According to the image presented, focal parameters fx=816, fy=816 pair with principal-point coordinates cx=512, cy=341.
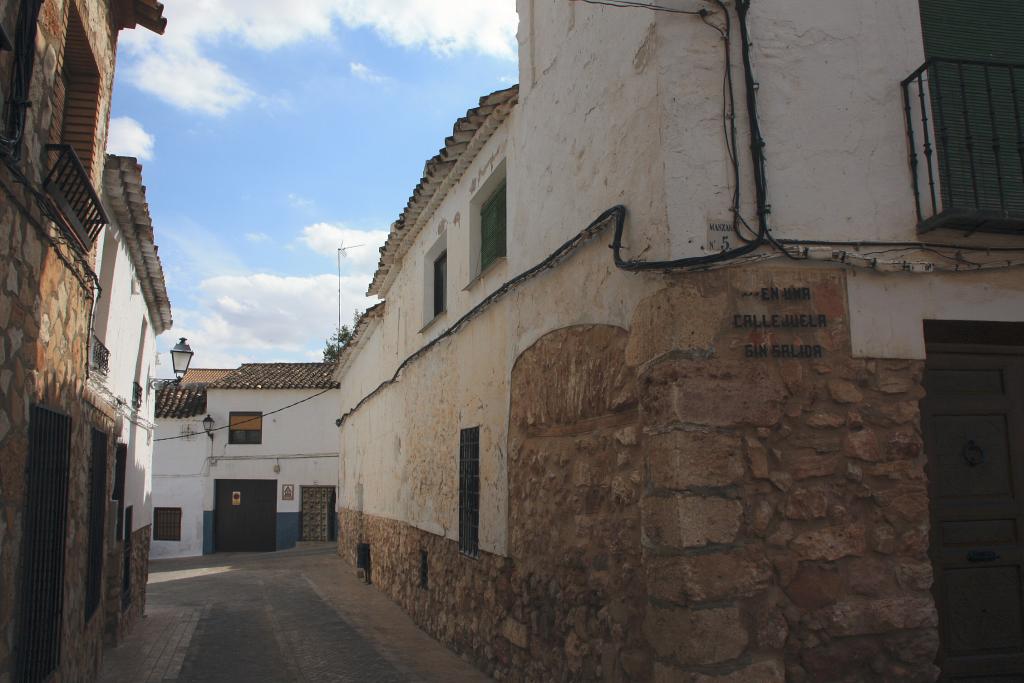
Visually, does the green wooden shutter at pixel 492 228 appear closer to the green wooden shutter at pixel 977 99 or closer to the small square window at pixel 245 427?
the green wooden shutter at pixel 977 99

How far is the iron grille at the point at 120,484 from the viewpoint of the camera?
874 cm

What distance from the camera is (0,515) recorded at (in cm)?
347

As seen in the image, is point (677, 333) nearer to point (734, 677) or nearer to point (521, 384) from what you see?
point (734, 677)

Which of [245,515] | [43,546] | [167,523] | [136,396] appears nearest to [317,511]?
[245,515]

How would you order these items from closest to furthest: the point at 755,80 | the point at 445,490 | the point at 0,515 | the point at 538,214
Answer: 1. the point at 0,515
2. the point at 755,80
3. the point at 538,214
4. the point at 445,490

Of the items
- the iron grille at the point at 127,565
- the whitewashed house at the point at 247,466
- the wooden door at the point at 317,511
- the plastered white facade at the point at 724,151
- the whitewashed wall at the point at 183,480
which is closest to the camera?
the plastered white facade at the point at 724,151

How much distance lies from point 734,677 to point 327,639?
6.47 metres

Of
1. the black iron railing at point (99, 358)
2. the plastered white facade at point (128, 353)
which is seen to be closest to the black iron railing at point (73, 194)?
the plastered white facade at point (128, 353)

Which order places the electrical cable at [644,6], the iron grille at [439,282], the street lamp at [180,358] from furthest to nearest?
the street lamp at [180,358] < the iron grille at [439,282] < the electrical cable at [644,6]

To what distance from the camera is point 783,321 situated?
157 inches

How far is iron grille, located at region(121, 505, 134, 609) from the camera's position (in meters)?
9.20

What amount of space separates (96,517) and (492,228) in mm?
4266

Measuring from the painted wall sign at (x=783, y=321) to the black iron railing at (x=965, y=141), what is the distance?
2.53ft

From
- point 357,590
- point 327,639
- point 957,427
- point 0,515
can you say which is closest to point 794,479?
point 957,427
